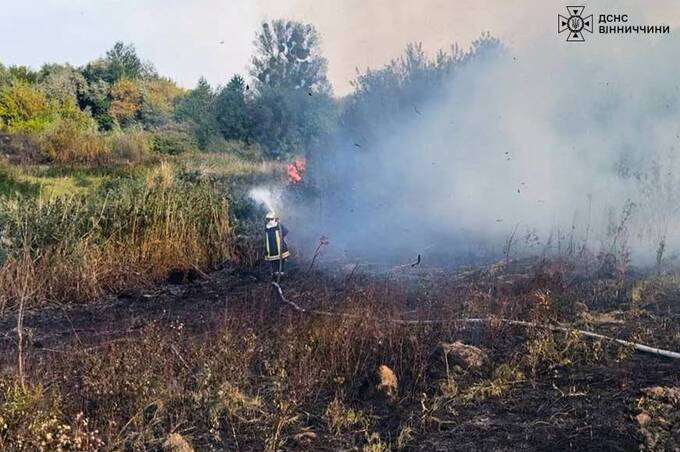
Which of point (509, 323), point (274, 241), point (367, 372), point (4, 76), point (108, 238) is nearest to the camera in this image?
point (367, 372)

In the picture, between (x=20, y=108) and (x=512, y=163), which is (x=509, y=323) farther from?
(x=20, y=108)

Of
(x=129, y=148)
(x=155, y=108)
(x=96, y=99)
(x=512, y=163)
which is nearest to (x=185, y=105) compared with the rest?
(x=155, y=108)

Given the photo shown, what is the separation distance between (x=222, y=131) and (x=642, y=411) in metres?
23.8

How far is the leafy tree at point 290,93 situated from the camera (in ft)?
76.1

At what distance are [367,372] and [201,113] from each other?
83.7ft

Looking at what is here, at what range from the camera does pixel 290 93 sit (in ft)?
87.4

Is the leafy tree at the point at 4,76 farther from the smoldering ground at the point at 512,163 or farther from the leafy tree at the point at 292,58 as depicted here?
the smoldering ground at the point at 512,163

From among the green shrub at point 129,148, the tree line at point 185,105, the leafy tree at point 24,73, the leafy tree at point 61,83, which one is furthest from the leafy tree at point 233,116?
the leafy tree at point 24,73

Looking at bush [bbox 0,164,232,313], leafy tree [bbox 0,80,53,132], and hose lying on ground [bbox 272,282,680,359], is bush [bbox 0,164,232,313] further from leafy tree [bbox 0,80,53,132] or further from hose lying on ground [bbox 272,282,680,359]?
leafy tree [bbox 0,80,53,132]

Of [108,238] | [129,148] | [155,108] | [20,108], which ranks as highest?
[155,108]

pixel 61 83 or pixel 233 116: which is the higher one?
pixel 61 83

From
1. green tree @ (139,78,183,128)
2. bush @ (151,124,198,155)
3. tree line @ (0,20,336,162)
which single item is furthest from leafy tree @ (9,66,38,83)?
bush @ (151,124,198,155)

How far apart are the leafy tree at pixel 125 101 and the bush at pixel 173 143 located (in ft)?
29.8

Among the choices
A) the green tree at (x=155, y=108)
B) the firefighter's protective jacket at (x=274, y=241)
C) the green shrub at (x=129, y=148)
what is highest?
the green tree at (x=155, y=108)
